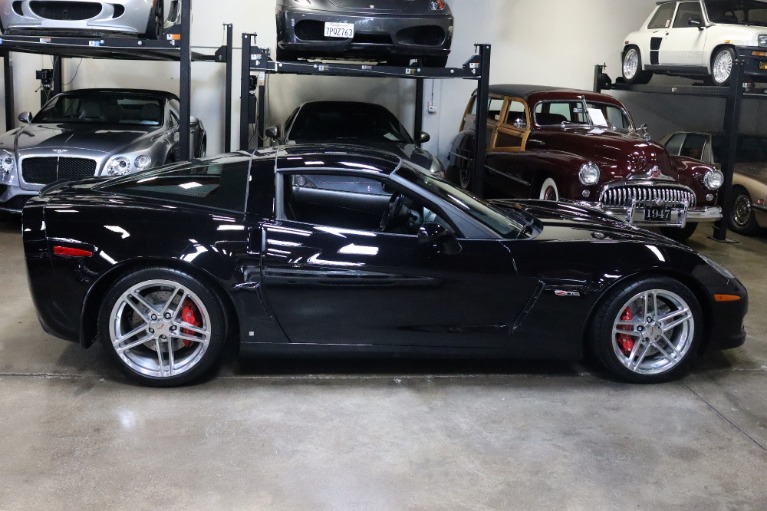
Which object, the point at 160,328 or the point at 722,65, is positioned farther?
the point at 722,65

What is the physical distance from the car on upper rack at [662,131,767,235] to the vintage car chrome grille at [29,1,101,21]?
692 cm

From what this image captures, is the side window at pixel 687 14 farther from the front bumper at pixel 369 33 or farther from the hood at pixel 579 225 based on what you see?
the hood at pixel 579 225

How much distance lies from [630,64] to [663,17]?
0.88 meters

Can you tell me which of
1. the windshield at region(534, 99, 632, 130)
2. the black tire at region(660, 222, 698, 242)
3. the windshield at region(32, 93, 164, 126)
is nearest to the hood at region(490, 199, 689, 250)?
the windshield at region(534, 99, 632, 130)

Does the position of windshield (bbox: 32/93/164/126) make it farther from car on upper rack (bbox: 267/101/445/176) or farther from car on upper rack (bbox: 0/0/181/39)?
car on upper rack (bbox: 0/0/181/39)

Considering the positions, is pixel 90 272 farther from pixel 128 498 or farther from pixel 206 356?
pixel 128 498

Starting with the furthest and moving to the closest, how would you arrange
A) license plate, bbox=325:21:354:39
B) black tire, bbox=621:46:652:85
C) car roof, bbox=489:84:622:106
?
black tire, bbox=621:46:652:85 → car roof, bbox=489:84:622:106 → license plate, bbox=325:21:354:39

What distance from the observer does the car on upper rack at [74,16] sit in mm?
8008

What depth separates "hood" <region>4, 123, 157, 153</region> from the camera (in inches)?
336

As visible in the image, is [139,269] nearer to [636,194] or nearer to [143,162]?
[143,162]

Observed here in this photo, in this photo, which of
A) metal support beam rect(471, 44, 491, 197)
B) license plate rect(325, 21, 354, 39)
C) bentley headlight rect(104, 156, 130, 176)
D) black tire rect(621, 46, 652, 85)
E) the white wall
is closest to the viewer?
license plate rect(325, 21, 354, 39)

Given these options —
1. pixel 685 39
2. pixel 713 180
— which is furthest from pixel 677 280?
pixel 685 39

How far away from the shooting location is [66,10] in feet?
26.5

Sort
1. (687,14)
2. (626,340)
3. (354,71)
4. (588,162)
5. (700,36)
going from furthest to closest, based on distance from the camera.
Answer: (687,14) < (700,36) < (588,162) < (354,71) < (626,340)
